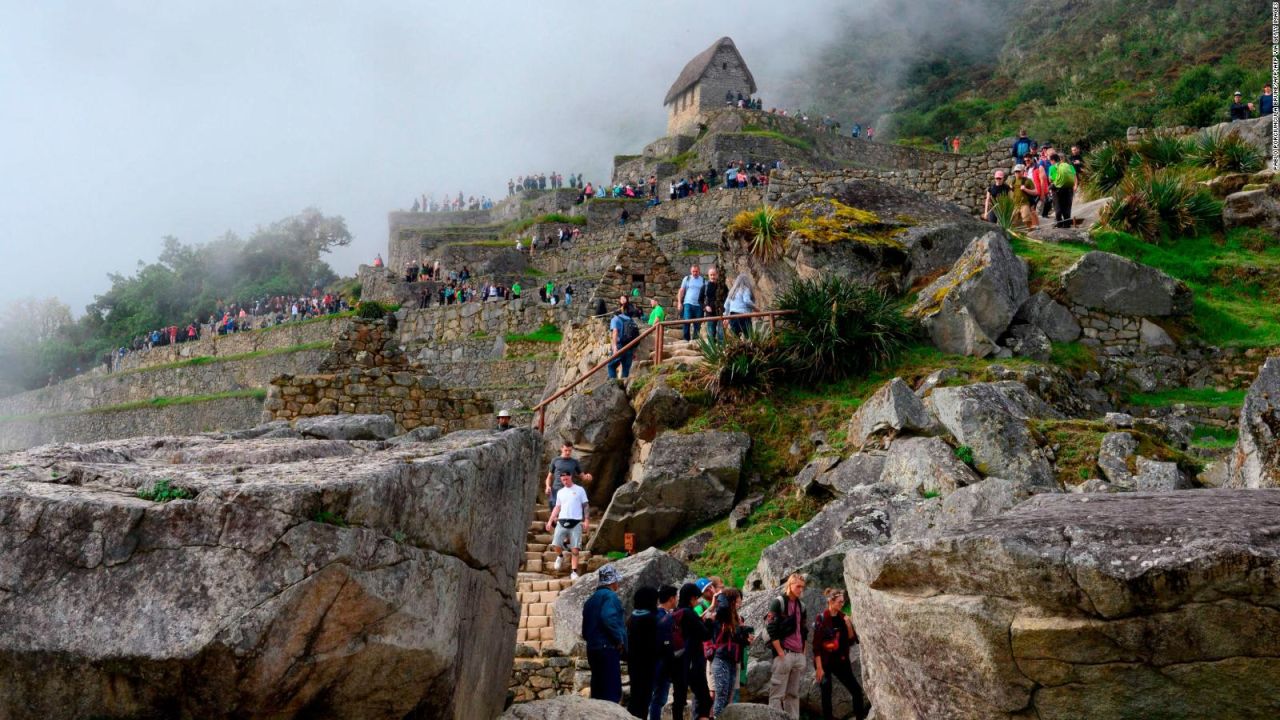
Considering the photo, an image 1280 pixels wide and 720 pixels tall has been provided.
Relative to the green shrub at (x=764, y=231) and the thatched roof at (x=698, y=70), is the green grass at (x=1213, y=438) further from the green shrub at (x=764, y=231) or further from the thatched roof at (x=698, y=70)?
the thatched roof at (x=698, y=70)

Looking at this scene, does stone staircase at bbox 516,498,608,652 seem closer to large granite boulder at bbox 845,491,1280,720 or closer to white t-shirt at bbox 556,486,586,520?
white t-shirt at bbox 556,486,586,520

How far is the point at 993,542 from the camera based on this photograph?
5609mm

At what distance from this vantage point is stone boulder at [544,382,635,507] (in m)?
15.2

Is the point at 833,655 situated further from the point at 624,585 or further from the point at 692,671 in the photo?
the point at 624,585

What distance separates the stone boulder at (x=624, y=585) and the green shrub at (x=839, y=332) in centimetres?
487

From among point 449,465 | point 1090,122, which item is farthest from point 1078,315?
point 1090,122

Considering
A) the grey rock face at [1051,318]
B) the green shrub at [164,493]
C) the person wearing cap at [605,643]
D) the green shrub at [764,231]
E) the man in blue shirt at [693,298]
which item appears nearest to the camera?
the green shrub at [164,493]

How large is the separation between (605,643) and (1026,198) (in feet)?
52.5

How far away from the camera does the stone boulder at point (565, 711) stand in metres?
5.70

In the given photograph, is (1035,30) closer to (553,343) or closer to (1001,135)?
(1001,135)

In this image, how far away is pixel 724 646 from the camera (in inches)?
329

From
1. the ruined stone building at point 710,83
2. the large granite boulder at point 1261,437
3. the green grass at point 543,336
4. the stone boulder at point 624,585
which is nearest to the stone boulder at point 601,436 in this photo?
the stone boulder at point 624,585

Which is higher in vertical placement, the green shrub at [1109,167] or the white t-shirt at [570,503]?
the green shrub at [1109,167]

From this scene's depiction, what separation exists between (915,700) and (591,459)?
9590mm
